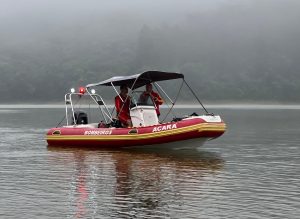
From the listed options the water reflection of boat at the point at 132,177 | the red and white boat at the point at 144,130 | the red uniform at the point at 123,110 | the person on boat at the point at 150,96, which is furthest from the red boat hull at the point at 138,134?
the person on boat at the point at 150,96

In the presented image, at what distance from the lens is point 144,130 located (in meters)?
20.9

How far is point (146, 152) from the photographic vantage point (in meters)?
21.2

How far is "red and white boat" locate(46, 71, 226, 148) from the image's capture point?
65.8 ft

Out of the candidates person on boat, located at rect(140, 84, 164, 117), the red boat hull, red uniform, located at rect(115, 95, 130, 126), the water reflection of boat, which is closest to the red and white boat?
the red boat hull

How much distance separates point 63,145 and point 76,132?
1.17 m

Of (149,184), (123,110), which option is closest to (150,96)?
(123,110)

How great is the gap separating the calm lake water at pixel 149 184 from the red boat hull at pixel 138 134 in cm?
55

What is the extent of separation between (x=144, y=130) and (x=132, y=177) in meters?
6.24

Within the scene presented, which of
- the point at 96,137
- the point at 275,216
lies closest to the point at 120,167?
the point at 96,137

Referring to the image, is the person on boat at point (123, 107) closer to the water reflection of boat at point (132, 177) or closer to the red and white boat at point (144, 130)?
the red and white boat at point (144, 130)

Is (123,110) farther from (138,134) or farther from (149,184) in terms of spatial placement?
(149,184)

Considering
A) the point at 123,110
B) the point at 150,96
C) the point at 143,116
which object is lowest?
the point at 143,116

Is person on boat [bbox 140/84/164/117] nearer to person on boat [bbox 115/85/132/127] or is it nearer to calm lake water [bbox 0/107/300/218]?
person on boat [bbox 115/85/132/127]

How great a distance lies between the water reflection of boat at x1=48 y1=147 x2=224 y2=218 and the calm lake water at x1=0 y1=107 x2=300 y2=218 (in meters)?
0.02
